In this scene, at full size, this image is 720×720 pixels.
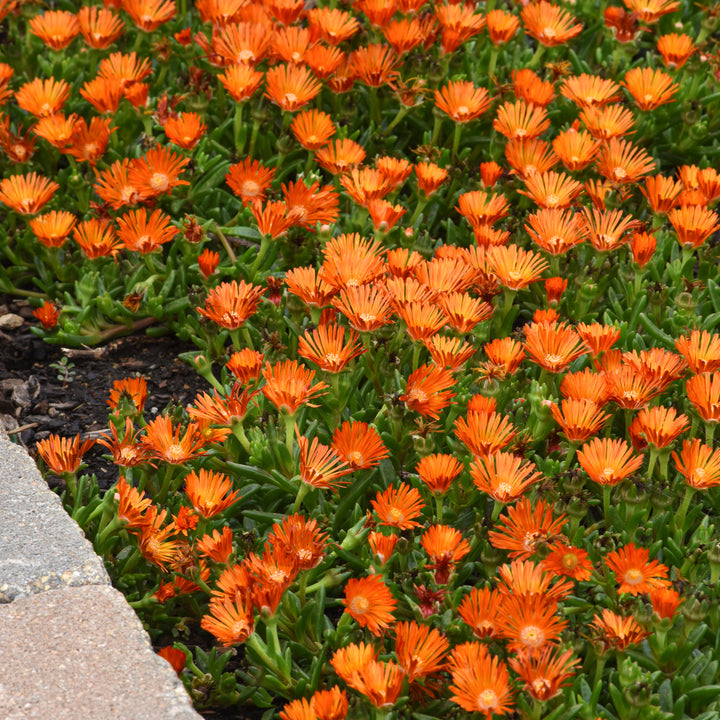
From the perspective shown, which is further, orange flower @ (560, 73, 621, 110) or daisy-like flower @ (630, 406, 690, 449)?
orange flower @ (560, 73, 621, 110)

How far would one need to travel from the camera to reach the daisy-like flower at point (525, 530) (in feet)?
6.45

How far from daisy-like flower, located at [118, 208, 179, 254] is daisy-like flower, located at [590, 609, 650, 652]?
4.99ft

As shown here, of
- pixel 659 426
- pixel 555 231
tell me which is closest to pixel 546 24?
pixel 555 231

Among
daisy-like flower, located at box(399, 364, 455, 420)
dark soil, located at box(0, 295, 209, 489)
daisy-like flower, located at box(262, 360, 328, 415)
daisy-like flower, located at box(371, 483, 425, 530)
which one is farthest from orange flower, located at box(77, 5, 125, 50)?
daisy-like flower, located at box(371, 483, 425, 530)

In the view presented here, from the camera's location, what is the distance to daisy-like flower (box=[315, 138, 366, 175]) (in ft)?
9.90

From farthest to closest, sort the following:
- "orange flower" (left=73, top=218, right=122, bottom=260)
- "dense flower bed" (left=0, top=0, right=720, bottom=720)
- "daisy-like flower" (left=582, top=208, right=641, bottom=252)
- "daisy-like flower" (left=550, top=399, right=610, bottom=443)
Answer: "orange flower" (left=73, top=218, right=122, bottom=260)
"daisy-like flower" (left=582, top=208, right=641, bottom=252)
"daisy-like flower" (left=550, top=399, right=610, bottom=443)
"dense flower bed" (left=0, top=0, right=720, bottom=720)

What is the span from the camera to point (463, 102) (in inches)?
123

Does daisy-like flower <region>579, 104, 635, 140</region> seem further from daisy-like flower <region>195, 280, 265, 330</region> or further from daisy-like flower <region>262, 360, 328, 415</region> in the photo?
daisy-like flower <region>262, 360, 328, 415</region>

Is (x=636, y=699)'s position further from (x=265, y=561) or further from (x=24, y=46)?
(x=24, y=46)

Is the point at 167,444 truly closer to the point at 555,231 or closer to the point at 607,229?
the point at 555,231

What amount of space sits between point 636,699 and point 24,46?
9.47ft

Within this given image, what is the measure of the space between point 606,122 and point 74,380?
163 cm

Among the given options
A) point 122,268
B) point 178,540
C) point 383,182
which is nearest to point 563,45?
point 383,182

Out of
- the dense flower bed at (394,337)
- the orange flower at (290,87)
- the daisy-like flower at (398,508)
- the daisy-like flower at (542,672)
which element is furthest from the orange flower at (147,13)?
the daisy-like flower at (542,672)
